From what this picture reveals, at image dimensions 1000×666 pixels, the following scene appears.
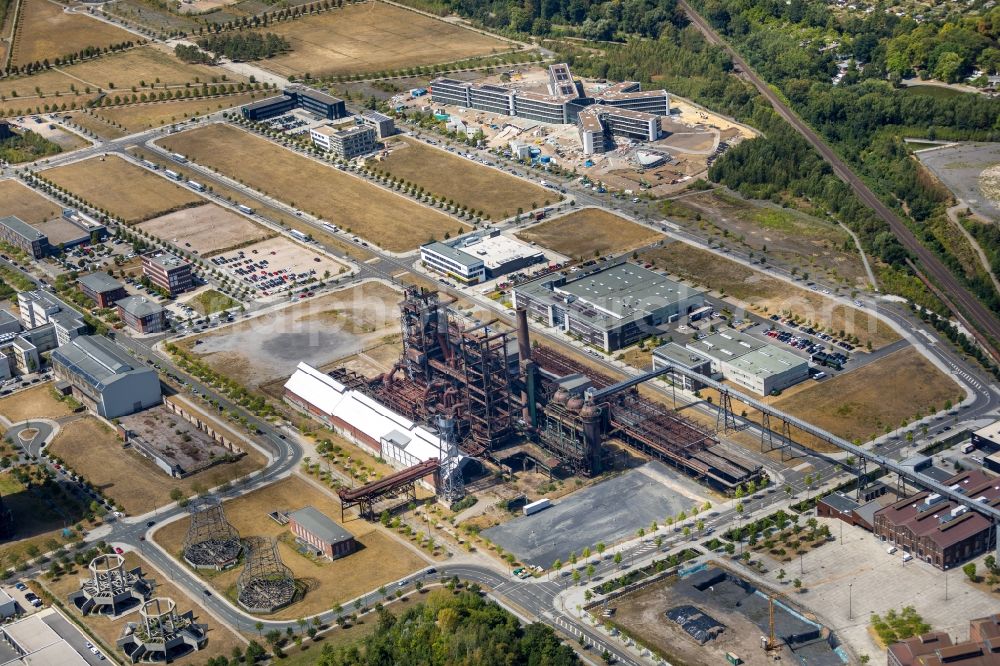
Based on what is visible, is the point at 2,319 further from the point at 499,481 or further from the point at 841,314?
the point at 841,314

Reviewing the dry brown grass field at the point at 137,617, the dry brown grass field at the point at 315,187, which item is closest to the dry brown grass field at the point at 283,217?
the dry brown grass field at the point at 315,187

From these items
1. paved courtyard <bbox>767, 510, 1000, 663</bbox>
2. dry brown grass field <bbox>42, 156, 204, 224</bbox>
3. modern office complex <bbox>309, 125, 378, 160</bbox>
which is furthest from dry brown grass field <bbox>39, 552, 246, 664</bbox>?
modern office complex <bbox>309, 125, 378, 160</bbox>

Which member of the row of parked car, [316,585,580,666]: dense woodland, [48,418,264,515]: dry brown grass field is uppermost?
the row of parked car

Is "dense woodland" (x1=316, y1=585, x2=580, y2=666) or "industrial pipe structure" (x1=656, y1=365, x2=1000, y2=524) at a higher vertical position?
"industrial pipe structure" (x1=656, y1=365, x2=1000, y2=524)

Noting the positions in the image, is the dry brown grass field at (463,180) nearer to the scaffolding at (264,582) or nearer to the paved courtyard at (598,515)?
the paved courtyard at (598,515)

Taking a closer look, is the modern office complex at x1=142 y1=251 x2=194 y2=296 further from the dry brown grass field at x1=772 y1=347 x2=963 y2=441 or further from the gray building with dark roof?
the dry brown grass field at x1=772 y1=347 x2=963 y2=441

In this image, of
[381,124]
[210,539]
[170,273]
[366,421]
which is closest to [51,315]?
[170,273]
